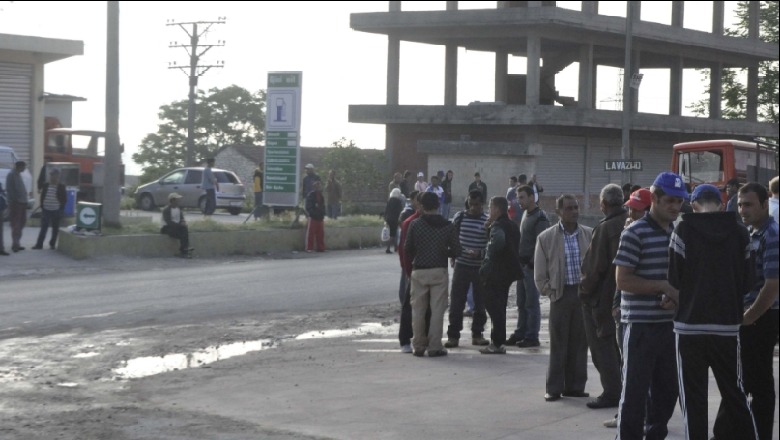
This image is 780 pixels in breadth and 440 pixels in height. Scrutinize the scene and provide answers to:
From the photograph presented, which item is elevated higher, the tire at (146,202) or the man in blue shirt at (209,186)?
the man in blue shirt at (209,186)

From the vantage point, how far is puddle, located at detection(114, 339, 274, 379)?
12.5 meters

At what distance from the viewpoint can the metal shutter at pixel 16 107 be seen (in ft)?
111

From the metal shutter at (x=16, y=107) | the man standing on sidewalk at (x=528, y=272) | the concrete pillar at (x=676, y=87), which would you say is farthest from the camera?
the concrete pillar at (x=676, y=87)

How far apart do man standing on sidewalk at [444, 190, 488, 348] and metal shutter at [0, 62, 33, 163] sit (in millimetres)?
23380

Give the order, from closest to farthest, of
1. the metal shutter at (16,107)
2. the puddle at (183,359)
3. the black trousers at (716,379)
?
the black trousers at (716,379), the puddle at (183,359), the metal shutter at (16,107)

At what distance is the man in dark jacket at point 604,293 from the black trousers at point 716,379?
2.14m

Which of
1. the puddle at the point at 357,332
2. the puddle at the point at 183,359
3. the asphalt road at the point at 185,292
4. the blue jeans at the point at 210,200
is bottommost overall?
the puddle at the point at 183,359

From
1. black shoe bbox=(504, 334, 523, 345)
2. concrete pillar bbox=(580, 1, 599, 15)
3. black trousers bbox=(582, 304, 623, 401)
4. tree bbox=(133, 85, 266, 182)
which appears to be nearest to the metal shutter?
black shoe bbox=(504, 334, 523, 345)

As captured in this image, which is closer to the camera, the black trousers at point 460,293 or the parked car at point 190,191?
the black trousers at point 460,293

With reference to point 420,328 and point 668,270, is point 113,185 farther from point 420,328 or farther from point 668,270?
point 668,270

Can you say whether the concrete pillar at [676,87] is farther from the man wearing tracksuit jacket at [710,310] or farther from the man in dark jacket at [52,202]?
the man wearing tracksuit jacket at [710,310]

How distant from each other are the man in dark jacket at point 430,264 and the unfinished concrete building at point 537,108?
32.2m

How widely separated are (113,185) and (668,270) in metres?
20.3

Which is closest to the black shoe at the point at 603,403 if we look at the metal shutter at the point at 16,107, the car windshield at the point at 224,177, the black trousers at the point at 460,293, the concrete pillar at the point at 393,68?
the black trousers at the point at 460,293
